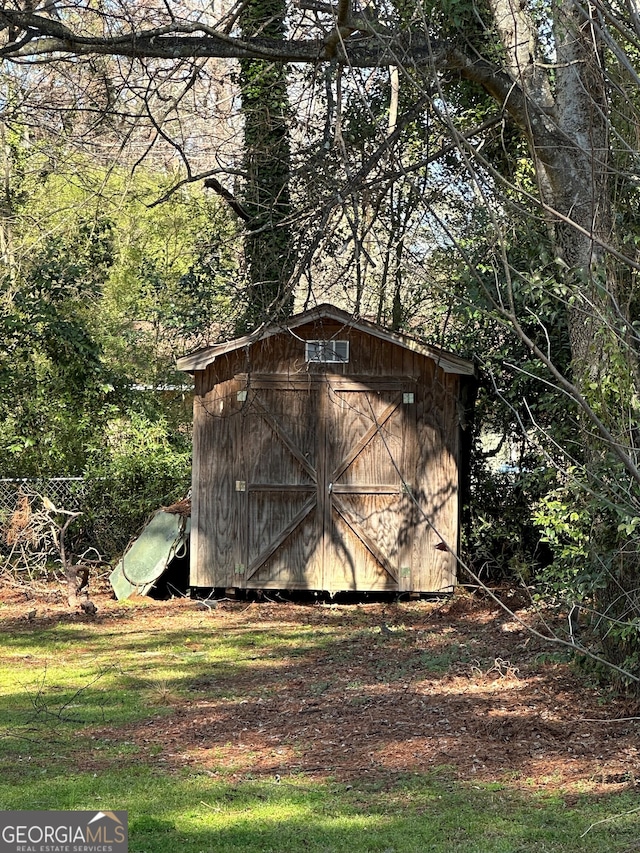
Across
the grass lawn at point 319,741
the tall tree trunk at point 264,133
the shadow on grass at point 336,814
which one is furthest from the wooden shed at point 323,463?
the shadow on grass at point 336,814

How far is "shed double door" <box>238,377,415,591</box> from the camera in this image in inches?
479

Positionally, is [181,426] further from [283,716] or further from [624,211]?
[624,211]

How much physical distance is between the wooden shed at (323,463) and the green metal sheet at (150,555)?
20.2 inches

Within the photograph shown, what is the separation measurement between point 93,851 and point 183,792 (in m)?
1.29

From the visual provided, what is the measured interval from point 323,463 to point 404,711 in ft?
17.1

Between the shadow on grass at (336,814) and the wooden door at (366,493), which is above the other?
the wooden door at (366,493)

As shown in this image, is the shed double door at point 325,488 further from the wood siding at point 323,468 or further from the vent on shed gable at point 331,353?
the vent on shed gable at point 331,353

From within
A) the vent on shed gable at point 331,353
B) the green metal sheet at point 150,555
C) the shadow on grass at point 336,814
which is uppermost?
the vent on shed gable at point 331,353

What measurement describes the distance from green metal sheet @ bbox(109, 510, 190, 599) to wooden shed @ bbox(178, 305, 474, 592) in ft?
1.68

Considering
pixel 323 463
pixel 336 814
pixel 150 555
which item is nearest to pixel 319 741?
pixel 336 814

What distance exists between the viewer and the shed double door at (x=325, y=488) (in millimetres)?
12172

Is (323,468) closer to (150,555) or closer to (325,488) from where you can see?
(325,488)

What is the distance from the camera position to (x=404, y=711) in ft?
24.1

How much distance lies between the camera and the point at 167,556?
12.8 metres
